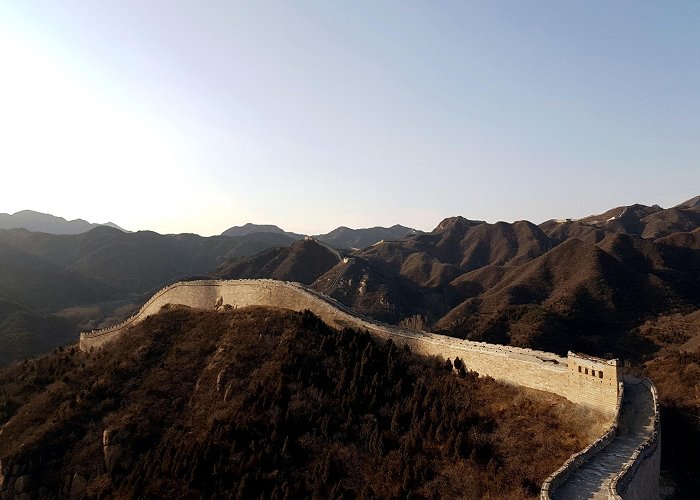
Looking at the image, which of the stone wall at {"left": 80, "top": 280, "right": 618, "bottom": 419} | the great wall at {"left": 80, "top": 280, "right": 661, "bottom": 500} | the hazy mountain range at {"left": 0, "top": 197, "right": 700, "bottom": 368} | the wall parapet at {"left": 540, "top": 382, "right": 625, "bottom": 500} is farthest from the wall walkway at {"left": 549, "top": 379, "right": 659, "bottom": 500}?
the hazy mountain range at {"left": 0, "top": 197, "right": 700, "bottom": 368}

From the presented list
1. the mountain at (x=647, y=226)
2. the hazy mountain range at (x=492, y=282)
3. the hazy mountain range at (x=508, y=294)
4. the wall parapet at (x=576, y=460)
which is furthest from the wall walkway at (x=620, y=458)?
the mountain at (x=647, y=226)

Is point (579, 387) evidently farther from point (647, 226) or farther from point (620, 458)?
point (647, 226)

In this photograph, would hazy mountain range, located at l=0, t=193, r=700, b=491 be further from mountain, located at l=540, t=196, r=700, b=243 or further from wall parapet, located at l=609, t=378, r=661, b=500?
wall parapet, located at l=609, t=378, r=661, b=500

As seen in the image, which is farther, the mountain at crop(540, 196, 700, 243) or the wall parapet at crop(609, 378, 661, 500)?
the mountain at crop(540, 196, 700, 243)

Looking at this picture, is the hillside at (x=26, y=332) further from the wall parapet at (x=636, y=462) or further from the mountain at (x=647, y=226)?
the mountain at (x=647, y=226)

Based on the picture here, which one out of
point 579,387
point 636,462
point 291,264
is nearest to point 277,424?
point 579,387

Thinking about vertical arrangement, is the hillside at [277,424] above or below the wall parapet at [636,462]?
below

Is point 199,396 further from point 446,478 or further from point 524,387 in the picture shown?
point 524,387
